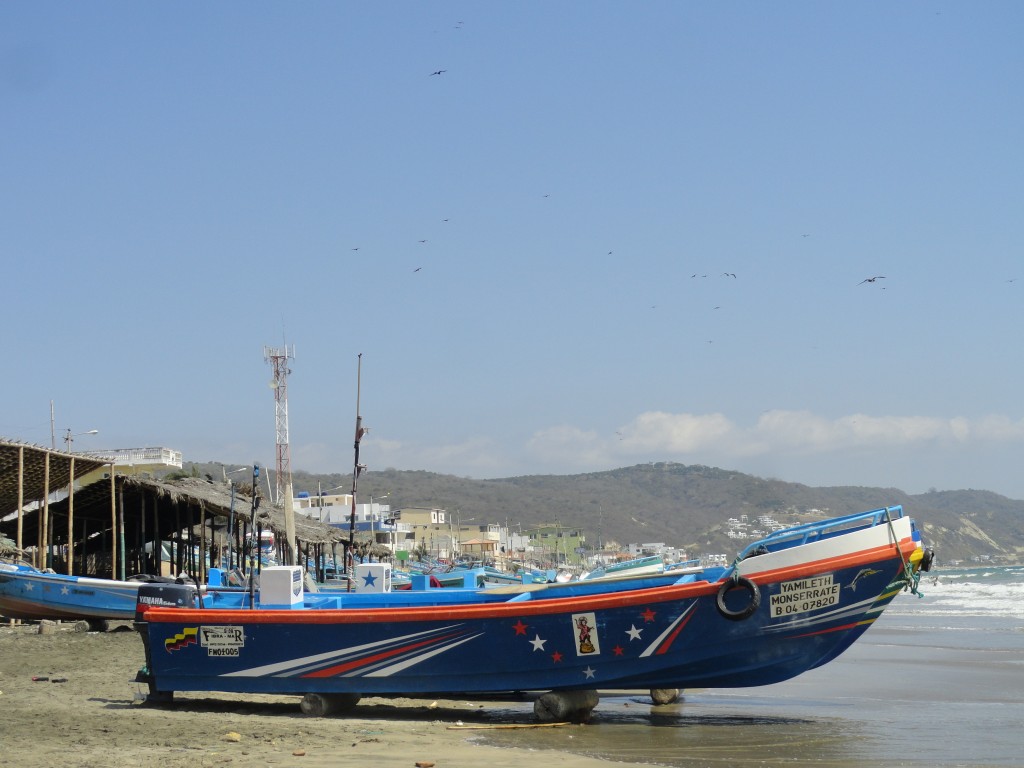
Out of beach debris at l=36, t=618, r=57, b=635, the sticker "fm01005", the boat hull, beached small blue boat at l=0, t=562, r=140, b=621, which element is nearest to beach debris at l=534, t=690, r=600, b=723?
the boat hull

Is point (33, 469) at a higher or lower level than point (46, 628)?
higher

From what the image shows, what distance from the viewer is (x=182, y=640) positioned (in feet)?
41.6

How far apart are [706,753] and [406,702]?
4455 mm

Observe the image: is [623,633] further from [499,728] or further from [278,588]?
[278,588]

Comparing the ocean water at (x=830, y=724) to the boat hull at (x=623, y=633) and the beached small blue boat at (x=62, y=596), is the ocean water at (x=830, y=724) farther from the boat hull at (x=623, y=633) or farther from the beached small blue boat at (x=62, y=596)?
the beached small blue boat at (x=62, y=596)

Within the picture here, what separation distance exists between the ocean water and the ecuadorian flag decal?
373 centimetres

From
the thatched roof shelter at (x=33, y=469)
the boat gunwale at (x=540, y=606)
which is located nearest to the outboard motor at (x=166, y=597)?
the boat gunwale at (x=540, y=606)

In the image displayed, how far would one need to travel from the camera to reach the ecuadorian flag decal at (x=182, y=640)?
12648 mm

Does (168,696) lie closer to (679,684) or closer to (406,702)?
(406,702)

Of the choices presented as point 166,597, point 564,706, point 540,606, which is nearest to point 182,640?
point 166,597

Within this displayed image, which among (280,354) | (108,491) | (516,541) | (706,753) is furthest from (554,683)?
(516,541)

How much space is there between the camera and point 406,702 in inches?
527

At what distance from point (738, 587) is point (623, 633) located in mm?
1274

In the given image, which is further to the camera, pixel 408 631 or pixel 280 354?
pixel 280 354
